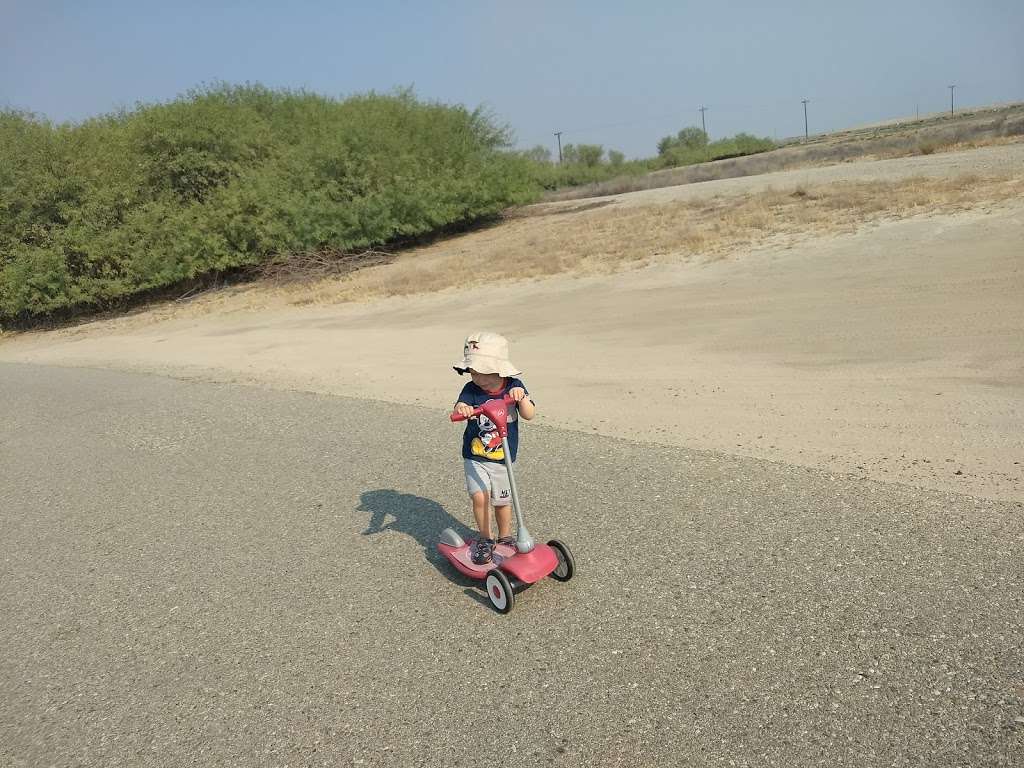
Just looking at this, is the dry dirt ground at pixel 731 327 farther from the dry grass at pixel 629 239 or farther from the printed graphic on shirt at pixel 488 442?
the printed graphic on shirt at pixel 488 442

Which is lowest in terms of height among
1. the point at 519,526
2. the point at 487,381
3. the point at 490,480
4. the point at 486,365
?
the point at 519,526

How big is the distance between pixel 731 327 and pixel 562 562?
7.47 metres

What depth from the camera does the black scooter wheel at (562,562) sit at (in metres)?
4.28

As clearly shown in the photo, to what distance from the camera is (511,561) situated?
13.8 feet

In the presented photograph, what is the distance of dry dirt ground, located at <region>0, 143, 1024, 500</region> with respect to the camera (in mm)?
6562

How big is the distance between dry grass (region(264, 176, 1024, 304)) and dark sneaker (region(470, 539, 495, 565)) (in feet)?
41.1

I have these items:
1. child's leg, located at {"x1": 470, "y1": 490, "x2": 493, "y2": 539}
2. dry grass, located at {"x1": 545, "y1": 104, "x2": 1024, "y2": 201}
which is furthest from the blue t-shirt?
dry grass, located at {"x1": 545, "y1": 104, "x2": 1024, "y2": 201}

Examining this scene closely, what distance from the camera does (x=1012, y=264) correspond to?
11219mm

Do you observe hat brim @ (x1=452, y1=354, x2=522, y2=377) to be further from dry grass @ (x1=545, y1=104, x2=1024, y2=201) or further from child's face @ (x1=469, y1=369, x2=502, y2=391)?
dry grass @ (x1=545, y1=104, x2=1024, y2=201)

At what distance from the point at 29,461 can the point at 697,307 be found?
914 cm

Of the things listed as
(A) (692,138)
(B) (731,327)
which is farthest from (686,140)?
(B) (731,327)

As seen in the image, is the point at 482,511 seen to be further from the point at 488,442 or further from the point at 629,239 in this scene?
the point at 629,239

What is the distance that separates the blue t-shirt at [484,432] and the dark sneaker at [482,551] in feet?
1.64

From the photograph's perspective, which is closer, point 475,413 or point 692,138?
point 475,413
